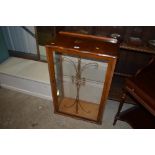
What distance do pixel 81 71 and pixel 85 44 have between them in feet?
1.13

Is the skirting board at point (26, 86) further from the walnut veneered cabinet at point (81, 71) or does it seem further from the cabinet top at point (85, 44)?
the cabinet top at point (85, 44)

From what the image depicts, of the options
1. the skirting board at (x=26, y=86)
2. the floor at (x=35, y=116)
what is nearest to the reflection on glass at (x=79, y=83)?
the floor at (x=35, y=116)

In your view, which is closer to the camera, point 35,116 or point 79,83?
point 79,83

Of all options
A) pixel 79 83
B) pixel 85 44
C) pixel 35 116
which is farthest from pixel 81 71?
pixel 35 116

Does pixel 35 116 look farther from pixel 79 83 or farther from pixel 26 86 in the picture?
pixel 79 83

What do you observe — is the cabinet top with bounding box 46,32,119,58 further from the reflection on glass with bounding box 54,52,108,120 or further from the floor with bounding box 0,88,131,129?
the floor with bounding box 0,88,131,129

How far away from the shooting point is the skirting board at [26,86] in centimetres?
192

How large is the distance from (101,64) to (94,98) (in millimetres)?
540

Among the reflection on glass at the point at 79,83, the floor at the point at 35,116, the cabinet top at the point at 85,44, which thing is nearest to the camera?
the cabinet top at the point at 85,44

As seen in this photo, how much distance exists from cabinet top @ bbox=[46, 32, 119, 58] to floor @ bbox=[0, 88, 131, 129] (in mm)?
933

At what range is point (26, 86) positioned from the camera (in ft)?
6.61

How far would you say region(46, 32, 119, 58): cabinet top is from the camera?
1.17 meters

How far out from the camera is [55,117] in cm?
185
